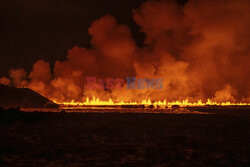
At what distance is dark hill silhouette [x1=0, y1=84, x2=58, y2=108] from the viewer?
8906 cm

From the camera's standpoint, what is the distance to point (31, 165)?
16.3 m

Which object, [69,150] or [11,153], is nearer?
[11,153]

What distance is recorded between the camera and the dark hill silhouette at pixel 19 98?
89062 mm

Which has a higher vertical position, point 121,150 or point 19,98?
point 19,98

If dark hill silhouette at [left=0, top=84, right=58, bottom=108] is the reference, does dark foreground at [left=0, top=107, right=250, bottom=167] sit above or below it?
below

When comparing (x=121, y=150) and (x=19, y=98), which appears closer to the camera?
(x=121, y=150)

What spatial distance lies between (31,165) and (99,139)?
1092cm

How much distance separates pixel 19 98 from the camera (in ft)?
316

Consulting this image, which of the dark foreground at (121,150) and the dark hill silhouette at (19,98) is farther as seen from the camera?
the dark hill silhouette at (19,98)

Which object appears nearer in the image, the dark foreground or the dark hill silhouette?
the dark foreground

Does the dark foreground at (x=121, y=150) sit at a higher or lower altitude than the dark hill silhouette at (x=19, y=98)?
lower

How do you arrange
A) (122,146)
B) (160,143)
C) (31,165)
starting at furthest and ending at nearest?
(160,143), (122,146), (31,165)

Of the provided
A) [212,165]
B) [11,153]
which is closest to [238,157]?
[212,165]

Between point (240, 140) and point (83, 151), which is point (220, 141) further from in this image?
point (83, 151)
